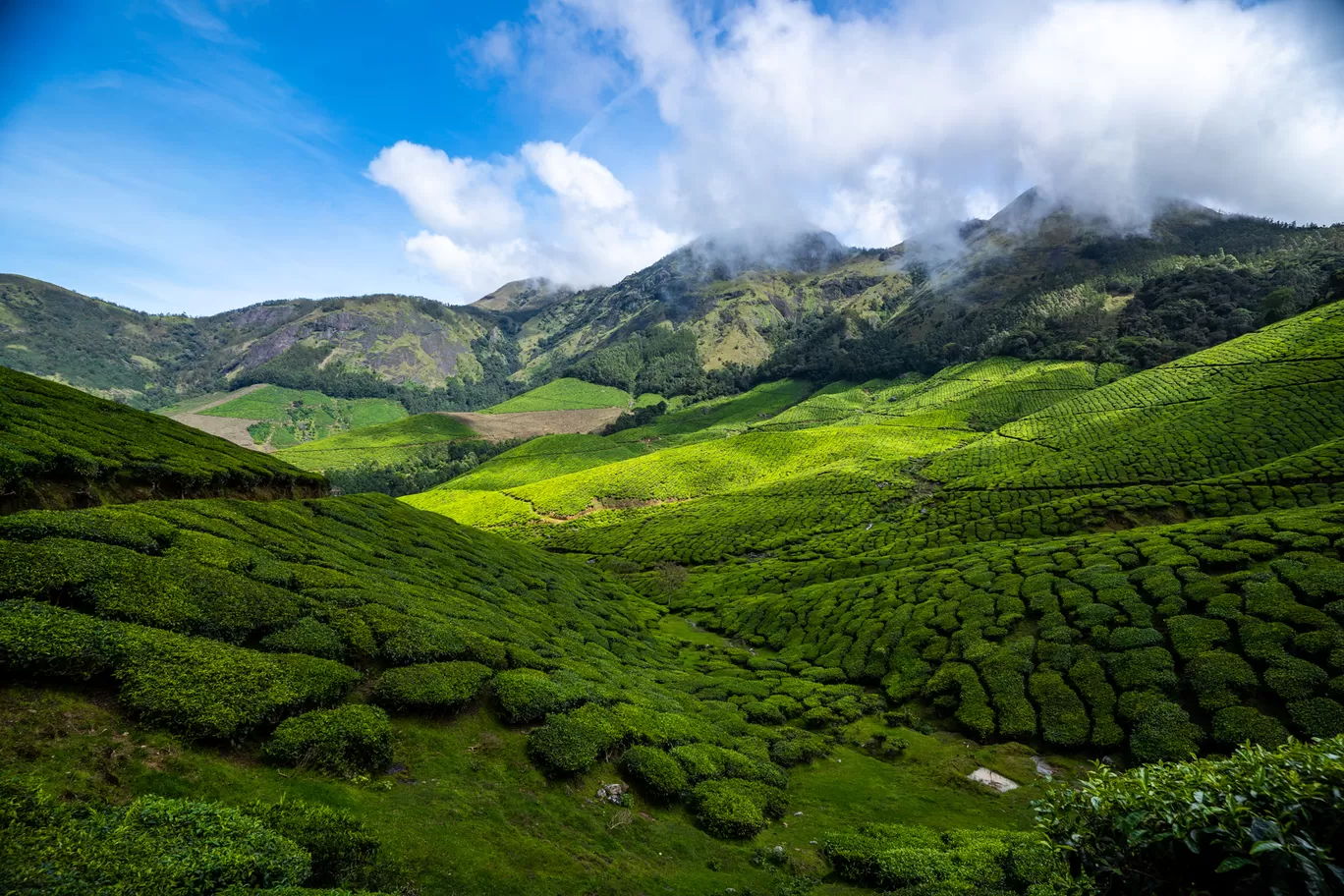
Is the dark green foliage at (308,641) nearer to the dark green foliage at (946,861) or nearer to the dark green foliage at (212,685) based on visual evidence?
the dark green foliage at (212,685)

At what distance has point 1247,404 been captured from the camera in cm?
8981

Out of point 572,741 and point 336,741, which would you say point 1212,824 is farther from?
point 336,741

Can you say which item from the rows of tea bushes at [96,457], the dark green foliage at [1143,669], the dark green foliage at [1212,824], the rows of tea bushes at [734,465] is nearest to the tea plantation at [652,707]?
the dark green foliage at [1212,824]

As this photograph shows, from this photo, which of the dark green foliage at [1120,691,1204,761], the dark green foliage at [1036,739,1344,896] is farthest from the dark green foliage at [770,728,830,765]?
the dark green foliage at [1036,739,1344,896]

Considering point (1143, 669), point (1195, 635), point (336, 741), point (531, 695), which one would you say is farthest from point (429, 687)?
point (1195, 635)

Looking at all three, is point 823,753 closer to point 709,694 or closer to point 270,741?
point 709,694

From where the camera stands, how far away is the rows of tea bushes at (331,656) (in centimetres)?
1354

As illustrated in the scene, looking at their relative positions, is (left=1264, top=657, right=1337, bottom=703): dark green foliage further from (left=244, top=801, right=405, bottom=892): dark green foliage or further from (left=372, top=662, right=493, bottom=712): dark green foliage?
(left=244, top=801, right=405, bottom=892): dark green foliage

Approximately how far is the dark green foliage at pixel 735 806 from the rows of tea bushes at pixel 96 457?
29811 millimetres

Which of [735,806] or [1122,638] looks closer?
[735,806]

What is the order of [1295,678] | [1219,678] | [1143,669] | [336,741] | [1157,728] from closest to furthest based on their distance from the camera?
[336,741]
[1295,678]
[1157,728]
[1219,678]
[1143,669]

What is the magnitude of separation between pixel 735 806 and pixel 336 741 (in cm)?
1367

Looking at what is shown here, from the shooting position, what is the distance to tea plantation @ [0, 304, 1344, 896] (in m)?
8.43

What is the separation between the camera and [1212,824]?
6.36 meters
